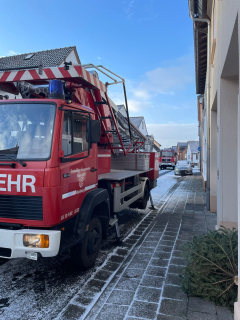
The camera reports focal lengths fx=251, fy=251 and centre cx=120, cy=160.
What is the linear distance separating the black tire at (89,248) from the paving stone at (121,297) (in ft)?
2.26

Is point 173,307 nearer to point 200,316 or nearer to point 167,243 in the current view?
point 200,316

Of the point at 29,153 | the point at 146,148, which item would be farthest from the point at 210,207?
the point at 29,153

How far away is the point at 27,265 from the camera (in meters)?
3.87

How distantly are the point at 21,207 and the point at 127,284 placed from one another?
1.70m

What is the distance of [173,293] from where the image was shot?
122 inches

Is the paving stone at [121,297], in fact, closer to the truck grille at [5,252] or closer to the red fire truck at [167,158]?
the truck grille at [5,252]

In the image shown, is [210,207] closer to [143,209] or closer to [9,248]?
[143,209]

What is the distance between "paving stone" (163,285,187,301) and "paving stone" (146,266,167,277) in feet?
1.12

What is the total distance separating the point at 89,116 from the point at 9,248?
209 centimetres

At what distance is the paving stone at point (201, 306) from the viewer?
2750mm

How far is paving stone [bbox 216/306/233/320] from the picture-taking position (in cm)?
263

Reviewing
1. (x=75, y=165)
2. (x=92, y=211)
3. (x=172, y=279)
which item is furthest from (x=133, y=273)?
(x=75, y=165)

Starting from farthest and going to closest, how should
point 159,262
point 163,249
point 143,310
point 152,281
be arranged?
point 163,249, point 159,262, point 152,281, point 143,310

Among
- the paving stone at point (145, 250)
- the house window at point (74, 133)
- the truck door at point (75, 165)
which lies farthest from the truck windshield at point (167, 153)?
the house window at point (74, 133)
